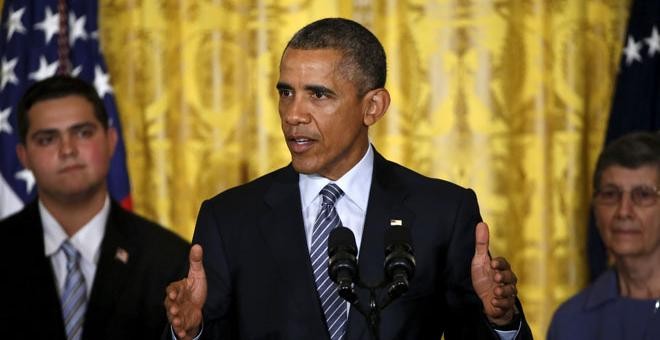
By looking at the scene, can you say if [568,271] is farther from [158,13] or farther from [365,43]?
[365,43]

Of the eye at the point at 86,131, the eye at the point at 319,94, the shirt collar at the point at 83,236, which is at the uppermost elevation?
the eye at the point at 319,94

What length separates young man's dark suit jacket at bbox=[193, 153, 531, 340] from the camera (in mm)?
2320

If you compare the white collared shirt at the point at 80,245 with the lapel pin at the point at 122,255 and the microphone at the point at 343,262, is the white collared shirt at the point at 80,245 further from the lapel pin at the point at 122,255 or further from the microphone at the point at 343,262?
the microphone at the point at 343,262

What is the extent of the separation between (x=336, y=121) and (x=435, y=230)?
339 mm

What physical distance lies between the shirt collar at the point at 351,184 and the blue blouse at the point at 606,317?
50.2 inches

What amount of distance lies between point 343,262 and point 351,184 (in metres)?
0.52

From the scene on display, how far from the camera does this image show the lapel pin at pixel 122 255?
3.53m

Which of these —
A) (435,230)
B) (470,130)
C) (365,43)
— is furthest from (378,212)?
(470,130)

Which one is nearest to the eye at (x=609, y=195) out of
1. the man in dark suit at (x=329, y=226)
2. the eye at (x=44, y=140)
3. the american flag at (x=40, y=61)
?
the man in dark suit at (x=329, y=226)

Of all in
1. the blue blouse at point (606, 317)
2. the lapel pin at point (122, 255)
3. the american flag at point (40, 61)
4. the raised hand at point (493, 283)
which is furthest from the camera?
the american flag at point (40, 61)

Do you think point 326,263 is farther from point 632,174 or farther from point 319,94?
point 632,174

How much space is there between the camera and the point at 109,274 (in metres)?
3.50

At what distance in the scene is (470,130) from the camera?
16.1 feet

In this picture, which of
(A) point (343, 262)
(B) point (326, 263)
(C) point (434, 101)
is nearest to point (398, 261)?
(A) point (343, 262)
